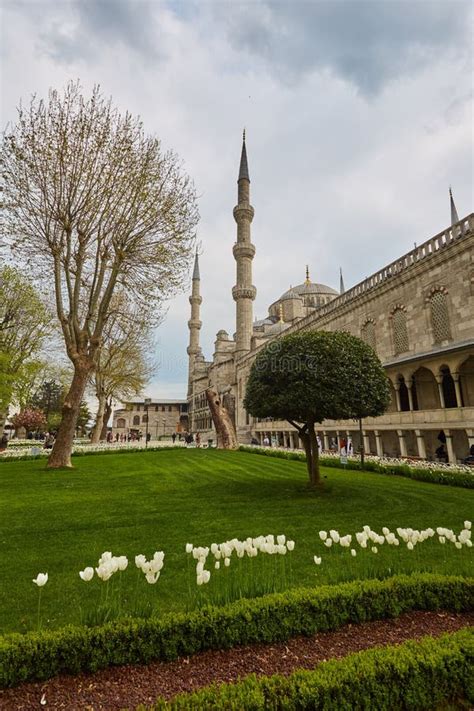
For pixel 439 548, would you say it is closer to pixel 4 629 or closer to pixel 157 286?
pixel 4 629

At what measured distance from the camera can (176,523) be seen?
7246 millimetres

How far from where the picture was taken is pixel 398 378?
2038 centimetres

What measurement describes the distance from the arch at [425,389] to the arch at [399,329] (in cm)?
159

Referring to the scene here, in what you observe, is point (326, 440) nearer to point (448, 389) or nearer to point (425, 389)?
point (425, 389)

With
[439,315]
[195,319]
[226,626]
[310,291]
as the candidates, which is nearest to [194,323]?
[195,319]

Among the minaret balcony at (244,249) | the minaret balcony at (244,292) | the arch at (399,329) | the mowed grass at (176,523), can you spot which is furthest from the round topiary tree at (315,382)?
the minaret balcony at (244,249)

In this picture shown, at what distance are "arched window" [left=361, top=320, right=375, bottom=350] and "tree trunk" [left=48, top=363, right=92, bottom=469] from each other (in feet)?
55.1

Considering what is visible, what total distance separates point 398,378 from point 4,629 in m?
20.2

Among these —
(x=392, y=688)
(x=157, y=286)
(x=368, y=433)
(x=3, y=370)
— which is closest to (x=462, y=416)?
(x=368, y=433)

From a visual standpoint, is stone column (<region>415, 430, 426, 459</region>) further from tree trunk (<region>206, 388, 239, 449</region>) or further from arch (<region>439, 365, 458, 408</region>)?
tree trunk (<region>206, 388, 239, 449</region>)

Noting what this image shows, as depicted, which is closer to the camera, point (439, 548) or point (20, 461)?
point (439, 548)

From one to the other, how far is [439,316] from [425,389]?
4.15 meters

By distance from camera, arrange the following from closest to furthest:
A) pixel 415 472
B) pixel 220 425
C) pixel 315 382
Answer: pixel 315 382
pixel 415 472
pixel 220 425

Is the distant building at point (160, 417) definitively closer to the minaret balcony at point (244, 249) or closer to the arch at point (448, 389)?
the minaret balcony at point (244, 249)
